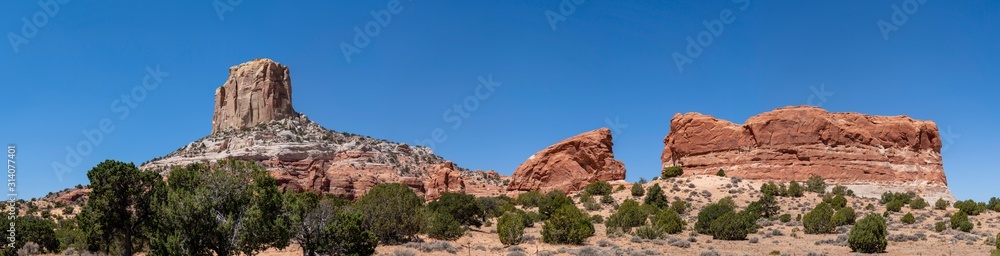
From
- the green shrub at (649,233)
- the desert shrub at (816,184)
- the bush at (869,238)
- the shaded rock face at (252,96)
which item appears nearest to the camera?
the bush at (869,238)

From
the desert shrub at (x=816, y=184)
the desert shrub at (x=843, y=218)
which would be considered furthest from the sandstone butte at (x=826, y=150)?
the desert shrub at (x=843, y=218)

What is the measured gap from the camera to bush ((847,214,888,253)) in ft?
83.9

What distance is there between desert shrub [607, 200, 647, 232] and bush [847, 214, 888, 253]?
483 inches

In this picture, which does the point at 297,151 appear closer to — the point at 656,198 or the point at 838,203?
the point at 656,198

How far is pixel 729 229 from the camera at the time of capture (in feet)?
105

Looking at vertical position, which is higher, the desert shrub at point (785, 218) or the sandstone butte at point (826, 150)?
the sandstone butte at point (826, 150)

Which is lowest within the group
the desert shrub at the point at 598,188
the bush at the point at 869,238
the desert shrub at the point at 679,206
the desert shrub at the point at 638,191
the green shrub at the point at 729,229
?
the bush at the point at 869,238

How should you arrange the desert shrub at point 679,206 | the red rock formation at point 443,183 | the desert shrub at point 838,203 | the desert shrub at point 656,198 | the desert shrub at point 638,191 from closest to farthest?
the desert shrub at point 838,203 < the desert shrub at point 679,206 < the desert shrub at point 656,198 < the desert shrub at point 638,191 < the red rock formation at point 443,183

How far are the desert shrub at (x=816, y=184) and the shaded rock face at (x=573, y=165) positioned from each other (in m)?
16.0

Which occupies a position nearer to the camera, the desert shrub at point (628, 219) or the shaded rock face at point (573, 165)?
the desert shrub at point (628, 219)

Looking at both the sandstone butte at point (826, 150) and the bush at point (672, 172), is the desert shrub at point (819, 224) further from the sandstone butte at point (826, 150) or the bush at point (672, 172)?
the sandstone butte at point (826, 150)

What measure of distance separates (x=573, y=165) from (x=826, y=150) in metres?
24.3

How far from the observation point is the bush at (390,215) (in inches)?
1067

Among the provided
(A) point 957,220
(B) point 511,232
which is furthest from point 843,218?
(B) point 511,232
